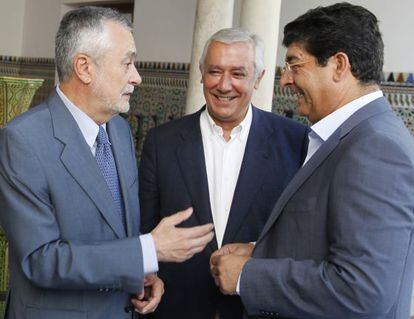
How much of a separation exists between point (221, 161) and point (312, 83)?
2.95ft

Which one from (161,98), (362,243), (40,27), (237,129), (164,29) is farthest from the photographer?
(40,27)

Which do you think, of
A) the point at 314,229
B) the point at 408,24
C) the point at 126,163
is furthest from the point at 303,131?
the point at 408,24

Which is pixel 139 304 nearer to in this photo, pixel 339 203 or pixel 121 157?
pixel 121 157

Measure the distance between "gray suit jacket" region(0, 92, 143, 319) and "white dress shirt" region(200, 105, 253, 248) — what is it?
67 centimetres

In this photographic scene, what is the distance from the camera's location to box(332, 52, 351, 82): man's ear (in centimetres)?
179

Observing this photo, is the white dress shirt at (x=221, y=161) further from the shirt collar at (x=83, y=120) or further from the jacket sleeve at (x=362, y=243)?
the jacket sleeve at (x=362, y=243)

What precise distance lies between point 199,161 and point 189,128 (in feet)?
0.57

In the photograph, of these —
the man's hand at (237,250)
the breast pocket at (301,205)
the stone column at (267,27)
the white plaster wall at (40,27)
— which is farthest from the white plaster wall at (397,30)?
the white plaster wall at (40,27)

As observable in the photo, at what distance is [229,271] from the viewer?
188 cm

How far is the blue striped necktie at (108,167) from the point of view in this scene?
2.07m

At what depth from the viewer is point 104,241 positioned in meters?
1.85

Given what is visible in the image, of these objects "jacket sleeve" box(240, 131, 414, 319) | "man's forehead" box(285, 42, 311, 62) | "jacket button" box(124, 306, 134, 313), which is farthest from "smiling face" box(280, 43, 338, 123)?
"jacket button" box(124, 306, 134, 313)

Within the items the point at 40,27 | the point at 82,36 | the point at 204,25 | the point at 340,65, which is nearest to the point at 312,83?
the point at 340,65

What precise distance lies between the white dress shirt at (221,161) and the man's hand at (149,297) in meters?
0.46
